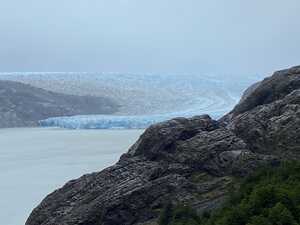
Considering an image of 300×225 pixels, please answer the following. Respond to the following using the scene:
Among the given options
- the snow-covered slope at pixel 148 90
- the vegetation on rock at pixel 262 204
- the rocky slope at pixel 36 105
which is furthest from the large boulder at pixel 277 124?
the rocky slope at pixel 36 105

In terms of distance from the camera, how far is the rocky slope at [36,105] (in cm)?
2538

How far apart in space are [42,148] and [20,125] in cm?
728

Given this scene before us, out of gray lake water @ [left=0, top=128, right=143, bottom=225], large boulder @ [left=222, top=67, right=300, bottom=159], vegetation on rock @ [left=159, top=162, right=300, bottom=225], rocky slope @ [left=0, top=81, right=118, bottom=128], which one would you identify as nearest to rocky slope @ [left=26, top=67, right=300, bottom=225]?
large boulder @ [left=222, top=67, right=300, bottom=159]

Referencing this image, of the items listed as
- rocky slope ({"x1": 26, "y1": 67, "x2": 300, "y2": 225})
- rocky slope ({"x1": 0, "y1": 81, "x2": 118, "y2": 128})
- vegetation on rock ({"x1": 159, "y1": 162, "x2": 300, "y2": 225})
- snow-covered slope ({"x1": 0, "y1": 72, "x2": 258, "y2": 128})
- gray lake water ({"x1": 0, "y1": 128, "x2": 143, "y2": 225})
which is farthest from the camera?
rocky slope ({"x1": 0, "y1": 81, "x2": 118, "y2": 128})

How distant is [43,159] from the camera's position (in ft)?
52.6

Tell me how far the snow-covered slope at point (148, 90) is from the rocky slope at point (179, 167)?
580 inches

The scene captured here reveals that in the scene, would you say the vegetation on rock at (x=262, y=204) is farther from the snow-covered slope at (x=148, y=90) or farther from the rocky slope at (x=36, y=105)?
the rocky slope at (x=36, y=105)

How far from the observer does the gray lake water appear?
35.0 feet

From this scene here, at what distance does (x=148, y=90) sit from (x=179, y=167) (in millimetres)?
19449

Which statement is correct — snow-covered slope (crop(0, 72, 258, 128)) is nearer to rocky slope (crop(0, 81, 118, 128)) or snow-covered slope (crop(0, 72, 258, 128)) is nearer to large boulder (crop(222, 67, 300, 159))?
rocky slope (crop(0, 81, 118, 128))

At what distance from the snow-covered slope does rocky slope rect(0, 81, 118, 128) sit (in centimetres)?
37

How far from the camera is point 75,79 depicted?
27.3 m

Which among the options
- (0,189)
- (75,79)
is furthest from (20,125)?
(0,189)

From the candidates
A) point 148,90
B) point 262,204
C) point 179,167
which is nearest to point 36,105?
point 148,90
